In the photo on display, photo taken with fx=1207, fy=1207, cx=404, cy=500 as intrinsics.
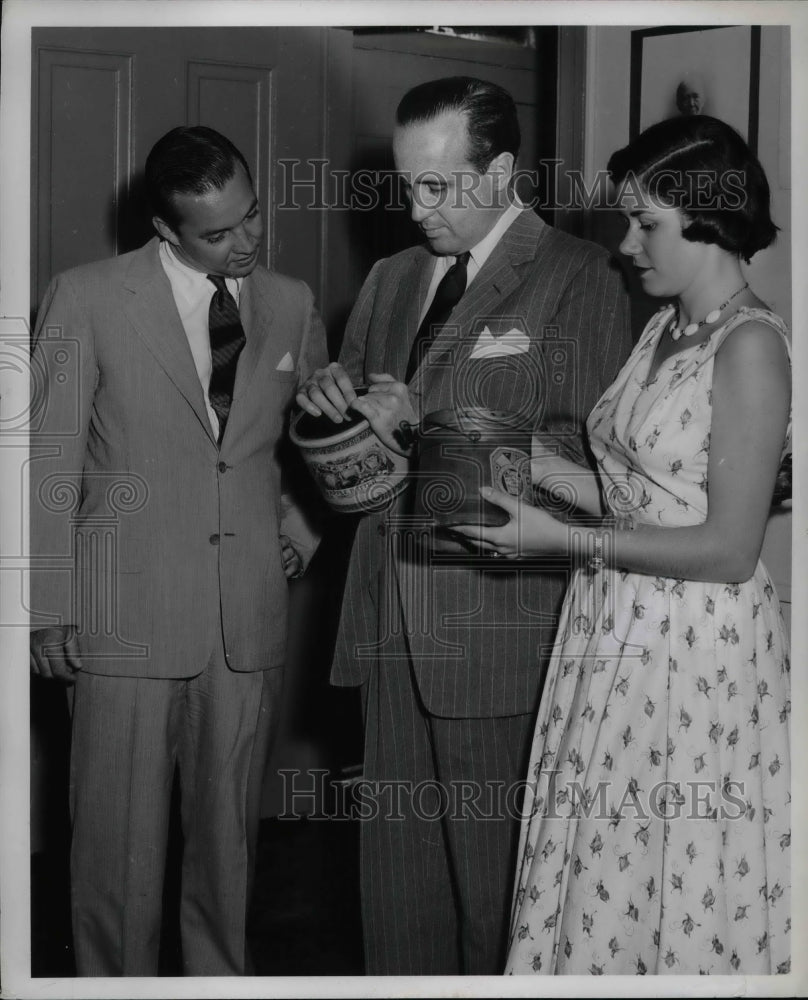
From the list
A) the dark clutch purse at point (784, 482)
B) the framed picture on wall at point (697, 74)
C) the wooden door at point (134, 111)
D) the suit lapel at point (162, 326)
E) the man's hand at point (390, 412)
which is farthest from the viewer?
the wooden door at point (134, 111)

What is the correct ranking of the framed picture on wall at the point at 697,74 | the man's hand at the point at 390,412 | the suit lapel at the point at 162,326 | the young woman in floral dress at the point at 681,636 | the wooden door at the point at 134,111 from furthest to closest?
1. the wooden door at the point at 134,111
2. the framed picture on wall at the point at 697,74
3. the suit lapel at the point at 162,326
4. the man's hand at the point at 390,412
5. the young woman in floral dress at the point at 681,636

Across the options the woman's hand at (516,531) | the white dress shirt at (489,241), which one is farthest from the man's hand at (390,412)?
the white dress shirt at (489,241)

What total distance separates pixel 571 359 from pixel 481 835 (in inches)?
28.6

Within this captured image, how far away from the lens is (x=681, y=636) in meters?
1.55

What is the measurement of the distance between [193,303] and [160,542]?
0.38 m

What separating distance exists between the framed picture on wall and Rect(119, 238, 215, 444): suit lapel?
946 mm

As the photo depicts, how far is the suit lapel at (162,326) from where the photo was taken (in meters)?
1.84

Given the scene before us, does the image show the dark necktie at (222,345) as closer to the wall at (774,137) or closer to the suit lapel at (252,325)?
the suit lapel at (252,325)

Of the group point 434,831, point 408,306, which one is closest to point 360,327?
point 408,306

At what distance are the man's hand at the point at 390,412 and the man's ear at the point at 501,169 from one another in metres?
0.37

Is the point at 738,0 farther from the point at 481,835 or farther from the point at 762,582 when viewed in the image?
the point at 481,835

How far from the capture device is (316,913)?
2.21 m

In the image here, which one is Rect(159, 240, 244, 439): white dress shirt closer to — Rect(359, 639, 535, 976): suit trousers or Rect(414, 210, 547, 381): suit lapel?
Rect(414, 210, 547, 381): suit lapel

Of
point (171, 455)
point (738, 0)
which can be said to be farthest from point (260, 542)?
point (738, 0)
